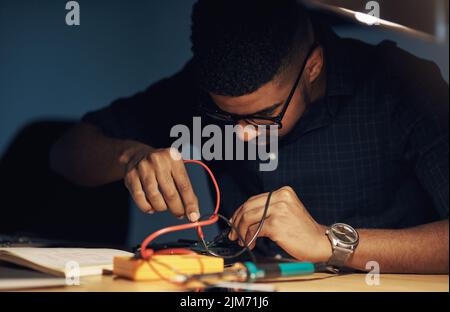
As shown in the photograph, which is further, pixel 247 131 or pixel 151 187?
pixel 247 131

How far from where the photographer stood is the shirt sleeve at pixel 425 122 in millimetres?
1188

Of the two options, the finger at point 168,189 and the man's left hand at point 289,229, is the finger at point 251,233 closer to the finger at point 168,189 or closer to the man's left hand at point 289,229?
the man's left hand at point 289,229

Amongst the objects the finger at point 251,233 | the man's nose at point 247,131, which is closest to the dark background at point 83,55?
the man's nose at point 247,131

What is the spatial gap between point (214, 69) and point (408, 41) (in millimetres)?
622

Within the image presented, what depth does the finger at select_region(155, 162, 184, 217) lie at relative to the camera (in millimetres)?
1068

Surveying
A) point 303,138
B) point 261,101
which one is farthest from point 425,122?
point 261,101

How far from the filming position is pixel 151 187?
1088 mm

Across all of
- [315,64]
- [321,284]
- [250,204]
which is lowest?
[321,284]

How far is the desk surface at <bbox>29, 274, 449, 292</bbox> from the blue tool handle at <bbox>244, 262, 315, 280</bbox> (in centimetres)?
2

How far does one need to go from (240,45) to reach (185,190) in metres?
0.33

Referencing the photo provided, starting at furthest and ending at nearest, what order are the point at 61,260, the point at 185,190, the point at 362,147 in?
the point at 362,147, the point at 185,190, the point at 61,260

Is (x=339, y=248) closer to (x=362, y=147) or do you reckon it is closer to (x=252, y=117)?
(x=252, y=117)

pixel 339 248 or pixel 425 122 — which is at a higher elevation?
pixel 425 122

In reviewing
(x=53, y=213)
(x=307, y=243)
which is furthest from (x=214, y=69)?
(x=53, y=213)
